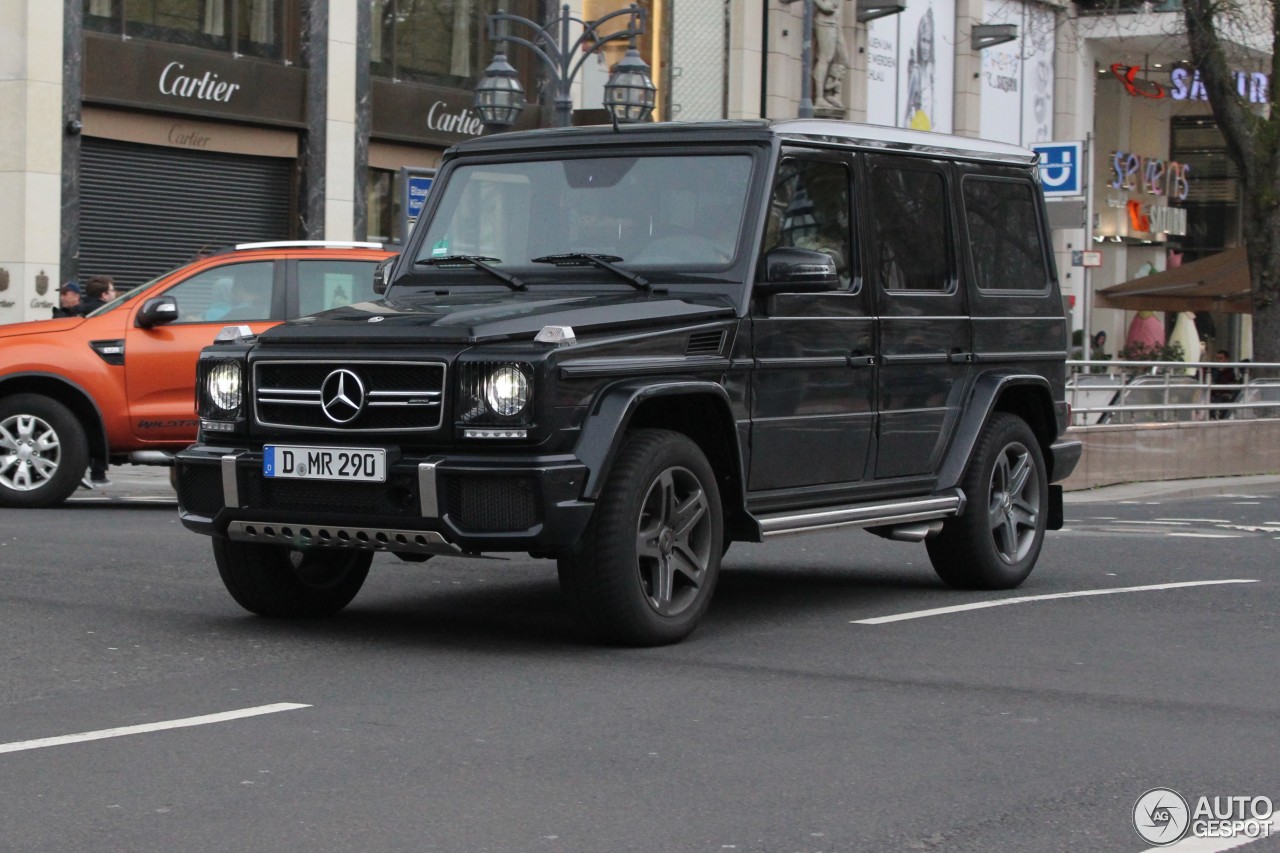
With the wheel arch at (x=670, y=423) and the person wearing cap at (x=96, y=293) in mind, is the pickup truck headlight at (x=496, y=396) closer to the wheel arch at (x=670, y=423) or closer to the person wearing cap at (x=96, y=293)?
the wheel arch at (x=670, y=423)

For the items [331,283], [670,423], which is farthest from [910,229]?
[331,283]

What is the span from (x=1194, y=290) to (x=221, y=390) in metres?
22.6

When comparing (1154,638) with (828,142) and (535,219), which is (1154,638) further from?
(535,219)

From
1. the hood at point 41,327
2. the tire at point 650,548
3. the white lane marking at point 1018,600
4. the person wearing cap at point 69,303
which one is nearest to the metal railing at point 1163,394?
the person wearing cap at point 69,303

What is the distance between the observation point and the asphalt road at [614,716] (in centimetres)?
500

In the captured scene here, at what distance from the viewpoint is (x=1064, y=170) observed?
74.3 feet

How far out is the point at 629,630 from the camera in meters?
7.61

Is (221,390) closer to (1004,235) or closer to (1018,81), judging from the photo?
(1004,235)

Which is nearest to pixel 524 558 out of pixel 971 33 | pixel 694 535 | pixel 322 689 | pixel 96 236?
pixel 694 535

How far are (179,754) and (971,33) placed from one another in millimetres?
37548

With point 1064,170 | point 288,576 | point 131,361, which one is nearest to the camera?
point 288,576

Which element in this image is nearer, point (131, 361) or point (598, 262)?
point (598, 262)

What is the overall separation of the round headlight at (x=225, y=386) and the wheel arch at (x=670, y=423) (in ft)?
4.80

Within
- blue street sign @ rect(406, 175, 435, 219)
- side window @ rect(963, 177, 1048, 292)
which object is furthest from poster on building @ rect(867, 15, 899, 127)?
side window @ rect(963, 177, 1048, 292)
